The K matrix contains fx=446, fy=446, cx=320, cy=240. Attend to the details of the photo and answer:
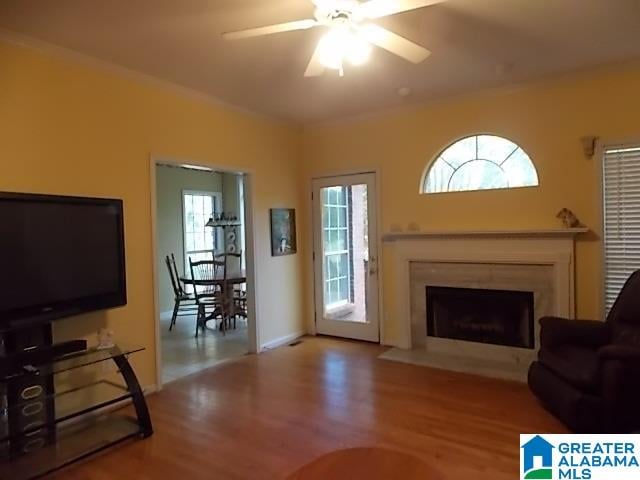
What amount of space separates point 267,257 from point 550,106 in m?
3.18

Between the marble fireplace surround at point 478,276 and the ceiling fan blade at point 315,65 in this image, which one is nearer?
the ceiling fan blade at point 315,65

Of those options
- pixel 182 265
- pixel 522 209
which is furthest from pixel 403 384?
pixel 182 265

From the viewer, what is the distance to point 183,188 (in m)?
7.70

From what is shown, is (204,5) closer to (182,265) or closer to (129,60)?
(129,60)

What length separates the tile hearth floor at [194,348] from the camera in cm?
439

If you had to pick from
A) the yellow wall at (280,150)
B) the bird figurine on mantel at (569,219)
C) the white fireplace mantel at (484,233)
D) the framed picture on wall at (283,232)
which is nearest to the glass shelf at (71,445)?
the yellow wall at (280,150)

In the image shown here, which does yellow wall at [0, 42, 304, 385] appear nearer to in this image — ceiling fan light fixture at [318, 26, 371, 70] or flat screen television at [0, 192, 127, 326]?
flat screen television at [0, 192, 127, 326]

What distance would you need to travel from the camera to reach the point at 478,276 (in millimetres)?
4414

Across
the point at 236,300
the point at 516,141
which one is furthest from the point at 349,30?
the point at 236,300

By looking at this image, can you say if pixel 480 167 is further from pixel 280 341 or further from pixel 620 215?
pixel 280 341

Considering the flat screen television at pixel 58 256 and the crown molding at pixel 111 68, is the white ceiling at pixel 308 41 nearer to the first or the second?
the crown molding at pixel 111 68

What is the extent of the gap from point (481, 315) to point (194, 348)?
3.18 metres

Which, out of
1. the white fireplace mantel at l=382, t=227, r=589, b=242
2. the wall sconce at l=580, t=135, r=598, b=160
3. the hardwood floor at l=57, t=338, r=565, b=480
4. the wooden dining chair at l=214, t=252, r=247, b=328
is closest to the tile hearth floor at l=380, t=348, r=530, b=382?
the hardwood floor at l=57, t=338, r=565, b=480

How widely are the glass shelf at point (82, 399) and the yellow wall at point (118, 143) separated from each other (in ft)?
1.10
